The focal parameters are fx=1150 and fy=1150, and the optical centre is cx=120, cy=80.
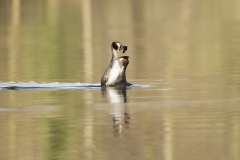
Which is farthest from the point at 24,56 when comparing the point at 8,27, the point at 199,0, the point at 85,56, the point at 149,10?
the point at 199,0

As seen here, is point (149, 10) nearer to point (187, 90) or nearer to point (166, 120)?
point (187, 90)

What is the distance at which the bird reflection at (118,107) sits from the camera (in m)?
16.8

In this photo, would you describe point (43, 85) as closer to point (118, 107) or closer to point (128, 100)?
point (128, 100)

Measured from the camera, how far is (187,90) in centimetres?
2202

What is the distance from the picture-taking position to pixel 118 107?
63.4ft

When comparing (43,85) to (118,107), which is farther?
(43,85)

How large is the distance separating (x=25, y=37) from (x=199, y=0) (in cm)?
4373

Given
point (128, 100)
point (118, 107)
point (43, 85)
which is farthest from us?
point (43, 85)

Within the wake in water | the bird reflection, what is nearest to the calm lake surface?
the bird reflection

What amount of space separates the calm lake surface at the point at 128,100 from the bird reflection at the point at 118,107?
2 cm

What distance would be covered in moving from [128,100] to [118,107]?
105cm

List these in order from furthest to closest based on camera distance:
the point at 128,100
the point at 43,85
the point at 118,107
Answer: the point at 43,85, the point at 128,100, the point at 118,107

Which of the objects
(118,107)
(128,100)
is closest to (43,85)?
(128,100)

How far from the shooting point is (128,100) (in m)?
20.4
